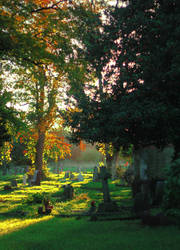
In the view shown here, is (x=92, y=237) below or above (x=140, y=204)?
below

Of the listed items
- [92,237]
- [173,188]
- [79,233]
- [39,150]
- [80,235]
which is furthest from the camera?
[39,150]

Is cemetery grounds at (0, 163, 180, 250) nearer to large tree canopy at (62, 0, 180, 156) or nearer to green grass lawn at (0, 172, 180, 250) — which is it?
green grass lawn at (0, 172, 180, 250)

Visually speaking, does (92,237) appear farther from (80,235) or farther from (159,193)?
(159,193)

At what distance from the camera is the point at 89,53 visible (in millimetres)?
17672

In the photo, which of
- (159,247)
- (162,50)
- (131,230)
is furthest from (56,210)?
(162,50)

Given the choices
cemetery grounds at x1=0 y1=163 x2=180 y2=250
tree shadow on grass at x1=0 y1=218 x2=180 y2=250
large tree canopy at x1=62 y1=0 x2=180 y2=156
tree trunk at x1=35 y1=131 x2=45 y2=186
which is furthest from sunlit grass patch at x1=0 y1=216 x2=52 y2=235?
tree trunk at x1=35 y1=131 x2=45 y2=186

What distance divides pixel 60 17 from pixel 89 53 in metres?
2.76

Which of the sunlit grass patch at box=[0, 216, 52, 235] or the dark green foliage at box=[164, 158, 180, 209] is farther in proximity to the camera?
the sunlit grass patch at box=[0, 216, 52, 235]

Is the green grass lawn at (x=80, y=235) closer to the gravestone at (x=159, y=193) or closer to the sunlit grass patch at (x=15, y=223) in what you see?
the sunlit grass patch at (x=15, y=223)

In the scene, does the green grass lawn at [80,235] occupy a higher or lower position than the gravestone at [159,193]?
lower

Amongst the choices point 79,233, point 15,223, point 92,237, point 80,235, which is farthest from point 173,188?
point 15,223

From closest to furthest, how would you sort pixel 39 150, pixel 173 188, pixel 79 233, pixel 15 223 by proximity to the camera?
pixel 173 188 → pixel 79 233 → pixel 15 223 → pixel 39 150

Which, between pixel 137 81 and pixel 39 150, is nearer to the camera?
pixel 137 81

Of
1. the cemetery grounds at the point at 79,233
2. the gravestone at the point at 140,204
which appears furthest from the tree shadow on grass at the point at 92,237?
the gravestone at the point at 140,204
